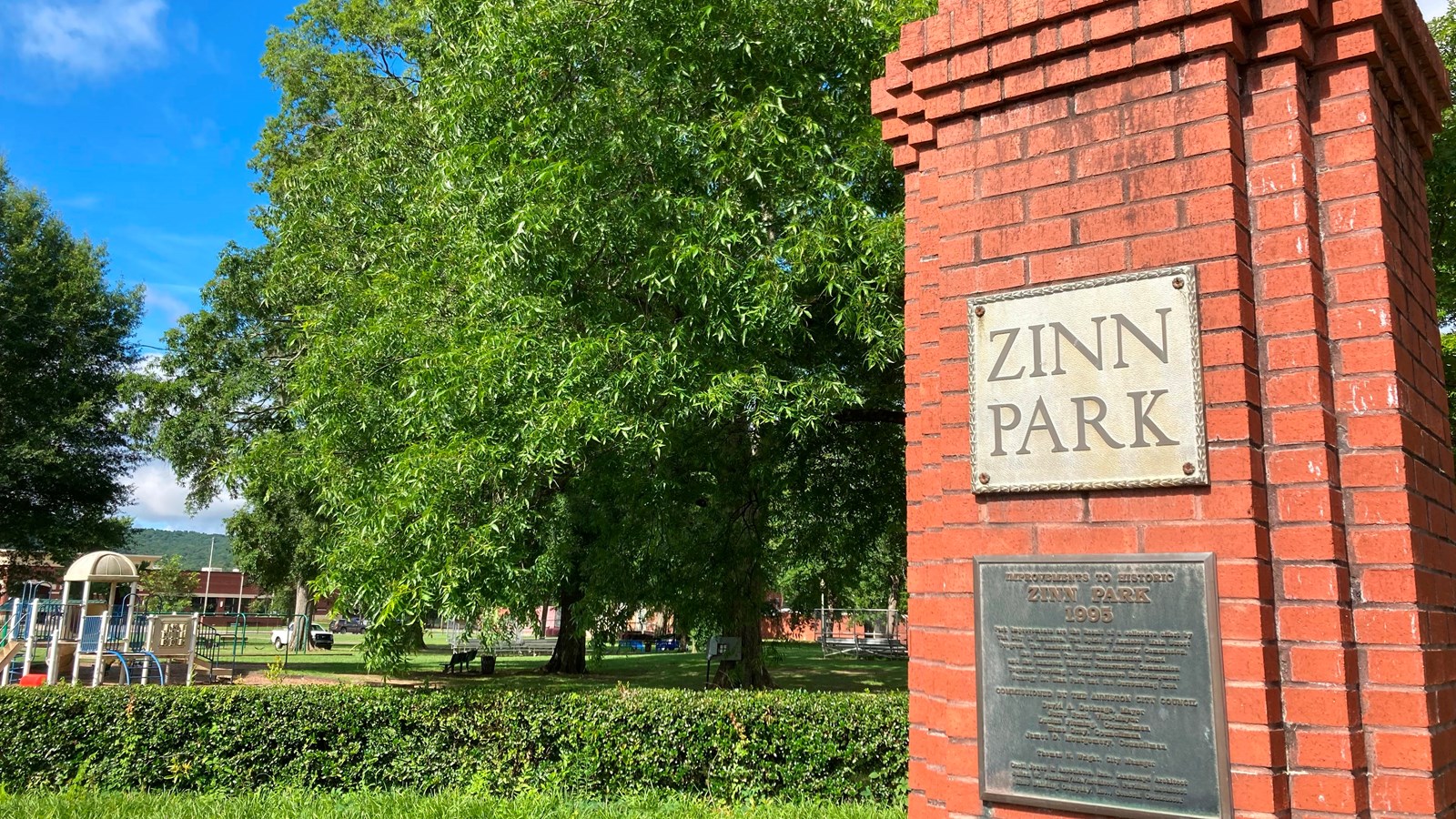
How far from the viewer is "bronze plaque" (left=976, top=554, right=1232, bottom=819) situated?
2.96m

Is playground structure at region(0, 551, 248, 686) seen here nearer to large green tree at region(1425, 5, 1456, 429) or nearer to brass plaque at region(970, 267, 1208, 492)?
brass plaque at region(970, 267, 1208, 492)

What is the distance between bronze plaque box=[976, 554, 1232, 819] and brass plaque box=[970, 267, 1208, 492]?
28 cm

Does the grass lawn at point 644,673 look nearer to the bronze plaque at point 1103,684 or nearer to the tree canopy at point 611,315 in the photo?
the tree canopy at point 611,315

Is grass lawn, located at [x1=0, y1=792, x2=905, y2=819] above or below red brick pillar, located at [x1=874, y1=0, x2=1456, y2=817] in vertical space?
below

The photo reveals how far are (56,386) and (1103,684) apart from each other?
30927mm

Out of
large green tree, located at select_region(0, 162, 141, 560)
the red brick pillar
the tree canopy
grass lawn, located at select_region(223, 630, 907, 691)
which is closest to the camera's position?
the red brick pillar

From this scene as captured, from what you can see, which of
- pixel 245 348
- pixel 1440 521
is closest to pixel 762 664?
pixel 1440 521

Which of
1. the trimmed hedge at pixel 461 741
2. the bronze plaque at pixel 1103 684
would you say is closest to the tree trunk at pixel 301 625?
the trimmed hedge at pixel 461 741

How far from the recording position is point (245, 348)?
23547mm

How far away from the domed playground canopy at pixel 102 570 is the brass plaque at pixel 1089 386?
18392 mm

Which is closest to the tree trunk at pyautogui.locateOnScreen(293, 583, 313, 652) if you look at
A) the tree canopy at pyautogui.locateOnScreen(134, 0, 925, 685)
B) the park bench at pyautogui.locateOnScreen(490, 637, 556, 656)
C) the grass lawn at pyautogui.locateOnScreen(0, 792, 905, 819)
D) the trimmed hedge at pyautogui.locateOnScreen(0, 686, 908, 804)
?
the park bench at pyautogui.locateOnScreen(490, 637, 556, 656)

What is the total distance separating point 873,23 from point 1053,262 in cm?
728

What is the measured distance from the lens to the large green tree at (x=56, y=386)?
26.3 m

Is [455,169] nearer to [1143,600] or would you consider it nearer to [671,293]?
[671,293]
